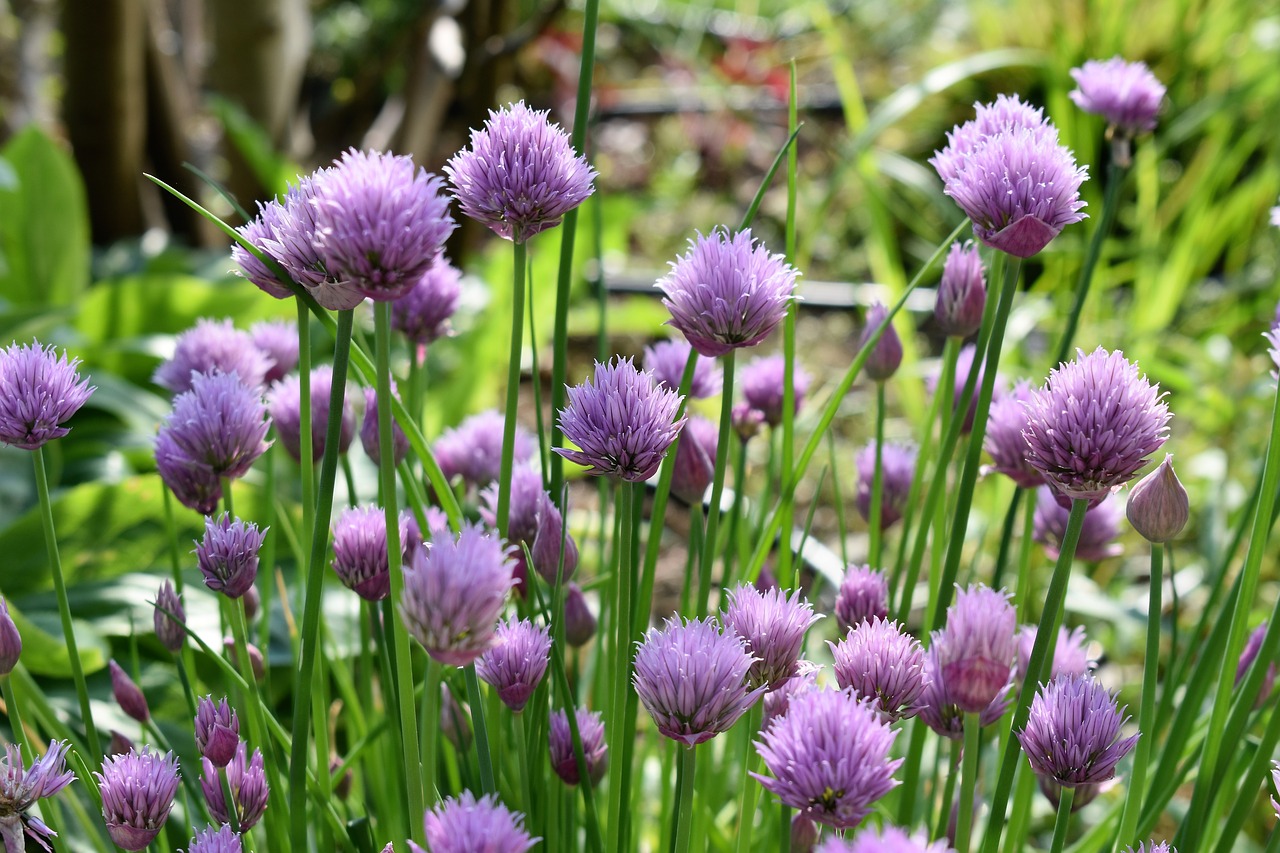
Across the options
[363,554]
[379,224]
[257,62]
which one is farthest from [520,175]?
[257,62]

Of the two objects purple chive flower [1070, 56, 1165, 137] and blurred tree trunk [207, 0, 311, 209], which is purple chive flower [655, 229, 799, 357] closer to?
purple chive flower [1070, 56, 1165, 137]

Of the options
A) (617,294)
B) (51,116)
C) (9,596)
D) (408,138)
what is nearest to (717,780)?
(9,596)

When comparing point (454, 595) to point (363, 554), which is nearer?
point (454, 595)

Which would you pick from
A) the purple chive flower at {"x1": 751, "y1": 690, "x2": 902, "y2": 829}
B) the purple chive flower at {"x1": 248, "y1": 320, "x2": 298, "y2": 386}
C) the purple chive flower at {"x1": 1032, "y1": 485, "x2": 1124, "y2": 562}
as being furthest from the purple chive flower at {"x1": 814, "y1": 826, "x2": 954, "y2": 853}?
the purple chive flower at {"x1": 248, "y1": 320, "x2": 298, "y2": 386}

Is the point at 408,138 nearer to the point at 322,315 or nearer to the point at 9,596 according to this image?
the point at 9,596

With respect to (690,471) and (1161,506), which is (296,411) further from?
(1161,506)
